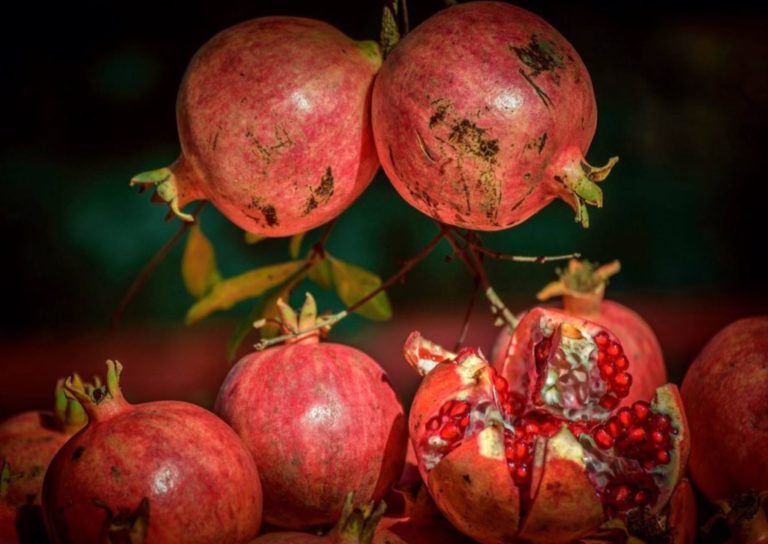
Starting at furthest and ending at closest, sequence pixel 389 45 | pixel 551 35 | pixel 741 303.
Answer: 1. pixel 741 303
2. pixel 389 45
3. pixel 551 35

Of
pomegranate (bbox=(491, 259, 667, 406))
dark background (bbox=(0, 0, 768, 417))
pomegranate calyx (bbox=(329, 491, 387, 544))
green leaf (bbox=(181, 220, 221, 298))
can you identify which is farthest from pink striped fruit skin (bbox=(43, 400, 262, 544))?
dark background (bbox=(0, 0, 768, 417))

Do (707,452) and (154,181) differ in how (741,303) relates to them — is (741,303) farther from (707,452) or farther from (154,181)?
(154,181)

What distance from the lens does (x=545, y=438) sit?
91 cm

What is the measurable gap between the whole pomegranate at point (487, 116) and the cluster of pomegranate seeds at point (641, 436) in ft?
0.71

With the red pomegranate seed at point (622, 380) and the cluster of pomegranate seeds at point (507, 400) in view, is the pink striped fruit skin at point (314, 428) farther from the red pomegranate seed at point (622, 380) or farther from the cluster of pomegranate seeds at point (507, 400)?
the red pomegranate seed at point (622, 380)

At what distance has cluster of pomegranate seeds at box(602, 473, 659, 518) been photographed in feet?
3.11

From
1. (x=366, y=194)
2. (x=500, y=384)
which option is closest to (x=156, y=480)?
(x=500, y=384)

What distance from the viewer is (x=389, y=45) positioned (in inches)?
44.0

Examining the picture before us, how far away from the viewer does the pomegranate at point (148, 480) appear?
874mm

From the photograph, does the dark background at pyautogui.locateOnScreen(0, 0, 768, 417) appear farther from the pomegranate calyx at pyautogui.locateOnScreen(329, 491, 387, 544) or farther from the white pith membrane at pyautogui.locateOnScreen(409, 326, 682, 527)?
the pomegranate calyx at pyautogui.locateOnScreen(329, 491, 387, 544)

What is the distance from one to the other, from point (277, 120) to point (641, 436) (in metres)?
0.51

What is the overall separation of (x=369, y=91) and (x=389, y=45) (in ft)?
0.29

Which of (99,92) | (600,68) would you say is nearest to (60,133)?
(99,92)

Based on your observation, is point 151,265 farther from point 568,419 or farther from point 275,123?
point 568,419
